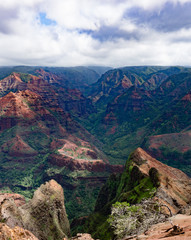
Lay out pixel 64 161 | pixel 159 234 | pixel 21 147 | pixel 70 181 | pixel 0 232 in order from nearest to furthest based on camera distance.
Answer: pixel 159 234
pixel 0 232
pixel 70 181
pixel 64 161
pixel 21 147

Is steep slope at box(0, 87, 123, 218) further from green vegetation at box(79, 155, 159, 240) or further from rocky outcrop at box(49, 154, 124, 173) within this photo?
green vegetation at box(79, 155, 159, 240)

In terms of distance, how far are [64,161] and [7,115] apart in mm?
93565

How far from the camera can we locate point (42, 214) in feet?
182

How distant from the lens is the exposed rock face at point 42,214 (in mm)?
42531

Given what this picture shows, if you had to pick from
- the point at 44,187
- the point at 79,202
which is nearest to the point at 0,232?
the point at 44,187

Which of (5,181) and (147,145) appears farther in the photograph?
(147,145)

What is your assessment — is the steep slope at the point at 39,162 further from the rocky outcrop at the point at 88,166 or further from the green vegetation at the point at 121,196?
the green vegetation at the point at 121,196

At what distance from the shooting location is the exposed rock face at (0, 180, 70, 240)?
42531 mm

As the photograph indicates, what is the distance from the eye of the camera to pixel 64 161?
139 meters

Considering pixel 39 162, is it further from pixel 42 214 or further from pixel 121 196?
pixel 121 196

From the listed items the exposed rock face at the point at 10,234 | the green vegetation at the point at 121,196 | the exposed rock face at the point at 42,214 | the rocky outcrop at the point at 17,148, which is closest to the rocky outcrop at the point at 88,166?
the green vegetation at the point at 121,196

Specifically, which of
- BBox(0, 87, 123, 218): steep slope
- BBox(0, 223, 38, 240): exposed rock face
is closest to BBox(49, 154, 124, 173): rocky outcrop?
BBox(0, 87, 123, 218): steep slope

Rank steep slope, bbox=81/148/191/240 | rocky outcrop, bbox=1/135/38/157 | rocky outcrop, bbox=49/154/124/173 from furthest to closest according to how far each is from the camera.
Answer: rocky outcrop, bbox=1/135/38/157, rocky outcrop, bbox=49/154/124/173, steep slope, bbox=81/148/191/240

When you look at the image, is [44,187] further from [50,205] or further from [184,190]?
[184,190]
